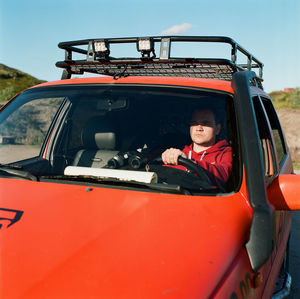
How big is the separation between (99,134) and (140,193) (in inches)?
40.8

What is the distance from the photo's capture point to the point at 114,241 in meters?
1.50

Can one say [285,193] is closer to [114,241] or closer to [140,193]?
[140,193]

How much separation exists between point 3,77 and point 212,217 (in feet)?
124

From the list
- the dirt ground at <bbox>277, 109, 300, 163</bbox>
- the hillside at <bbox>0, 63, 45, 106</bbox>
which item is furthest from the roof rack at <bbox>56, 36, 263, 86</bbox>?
the hillside at <bbox>0, 63, 45, 106</bbox>

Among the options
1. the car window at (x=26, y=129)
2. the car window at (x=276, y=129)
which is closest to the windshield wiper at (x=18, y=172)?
the car window at (x=26, y=129)

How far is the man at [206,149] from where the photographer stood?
2.16 m

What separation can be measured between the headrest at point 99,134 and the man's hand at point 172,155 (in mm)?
516

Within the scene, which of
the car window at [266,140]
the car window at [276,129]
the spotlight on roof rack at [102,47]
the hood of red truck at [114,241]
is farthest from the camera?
the car window at [276,129]

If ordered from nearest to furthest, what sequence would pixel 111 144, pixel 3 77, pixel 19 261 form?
pixel 19 261 → pixel 111 144 → pixel 3 77

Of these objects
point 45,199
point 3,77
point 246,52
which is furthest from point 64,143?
point 3,77

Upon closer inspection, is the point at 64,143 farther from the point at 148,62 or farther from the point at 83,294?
the point at 83,294

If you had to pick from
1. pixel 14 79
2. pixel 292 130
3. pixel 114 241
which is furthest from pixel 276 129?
pixel 14 79

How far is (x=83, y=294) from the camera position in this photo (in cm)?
123

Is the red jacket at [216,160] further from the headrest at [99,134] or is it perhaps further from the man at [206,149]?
the headrest at [99,134]
